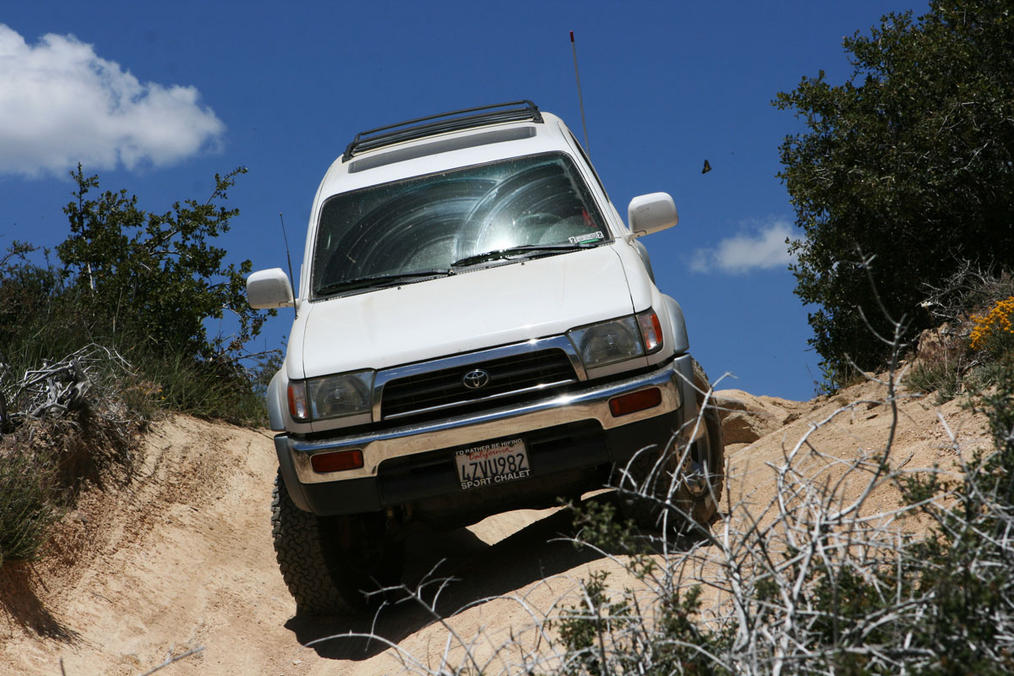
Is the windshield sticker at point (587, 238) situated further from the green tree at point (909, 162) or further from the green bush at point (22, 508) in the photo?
the green tree at point (909, 162)

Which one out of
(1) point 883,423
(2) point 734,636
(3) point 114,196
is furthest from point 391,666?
(3) point 114,196

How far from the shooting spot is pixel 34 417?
24.1ft

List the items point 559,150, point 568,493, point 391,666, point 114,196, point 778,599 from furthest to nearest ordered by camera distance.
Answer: point 114,196, point 559,150, point 568,493, point 391,666, point 778,599

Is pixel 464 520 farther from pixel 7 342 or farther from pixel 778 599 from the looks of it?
pixel 7 342

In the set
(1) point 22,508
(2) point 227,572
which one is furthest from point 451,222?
(2) point 227,572

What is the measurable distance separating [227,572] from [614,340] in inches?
162

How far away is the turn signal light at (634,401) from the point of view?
198 inches

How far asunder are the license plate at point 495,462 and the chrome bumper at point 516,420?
6 cm

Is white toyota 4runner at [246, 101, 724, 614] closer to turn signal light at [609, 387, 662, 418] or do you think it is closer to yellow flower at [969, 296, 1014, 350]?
turn signal light at [609, 387, 662, 418]

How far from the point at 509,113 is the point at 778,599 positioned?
5.38 metres

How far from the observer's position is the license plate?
5.12m

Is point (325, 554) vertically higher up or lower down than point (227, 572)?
lower down

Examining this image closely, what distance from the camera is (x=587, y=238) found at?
19.7 feet

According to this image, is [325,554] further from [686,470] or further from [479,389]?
[686,470]
